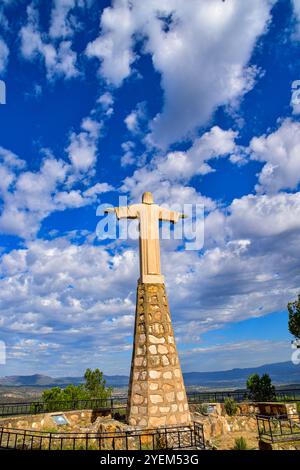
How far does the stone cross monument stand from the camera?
36.2 ft

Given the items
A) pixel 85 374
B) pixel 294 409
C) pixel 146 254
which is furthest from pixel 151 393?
pixel 85 374

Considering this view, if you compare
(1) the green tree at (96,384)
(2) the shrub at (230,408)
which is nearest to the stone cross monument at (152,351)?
(2) the shrub at (230,408)

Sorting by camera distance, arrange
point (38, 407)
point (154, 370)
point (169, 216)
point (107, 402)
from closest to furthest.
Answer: point (154, 370), point (169, 216), point (38, 407), point (107, 402)

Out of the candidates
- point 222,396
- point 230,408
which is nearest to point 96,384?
point 222,396

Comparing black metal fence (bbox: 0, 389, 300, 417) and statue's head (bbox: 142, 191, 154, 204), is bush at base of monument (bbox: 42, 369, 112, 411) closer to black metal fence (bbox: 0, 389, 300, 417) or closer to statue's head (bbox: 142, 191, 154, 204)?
black metal fence (bbox: 0, 389, 300, 417)

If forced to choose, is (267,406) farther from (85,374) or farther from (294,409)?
(85,374)

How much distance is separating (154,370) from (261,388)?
13.5m

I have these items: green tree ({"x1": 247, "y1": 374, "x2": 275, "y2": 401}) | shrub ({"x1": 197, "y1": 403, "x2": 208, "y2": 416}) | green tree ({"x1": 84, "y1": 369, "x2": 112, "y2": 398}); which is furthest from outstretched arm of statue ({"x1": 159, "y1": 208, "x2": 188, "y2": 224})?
green tree ({"x1": 84, "y1": 369, "x2": 112, "y2": 398})

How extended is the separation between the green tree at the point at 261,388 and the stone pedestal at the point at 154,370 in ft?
39.2

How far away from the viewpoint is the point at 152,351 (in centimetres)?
1164

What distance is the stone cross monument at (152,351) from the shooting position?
11.0 metres

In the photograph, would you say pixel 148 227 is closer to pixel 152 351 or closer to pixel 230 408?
pixel 152 351

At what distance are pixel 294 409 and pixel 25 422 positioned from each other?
10.6 m
